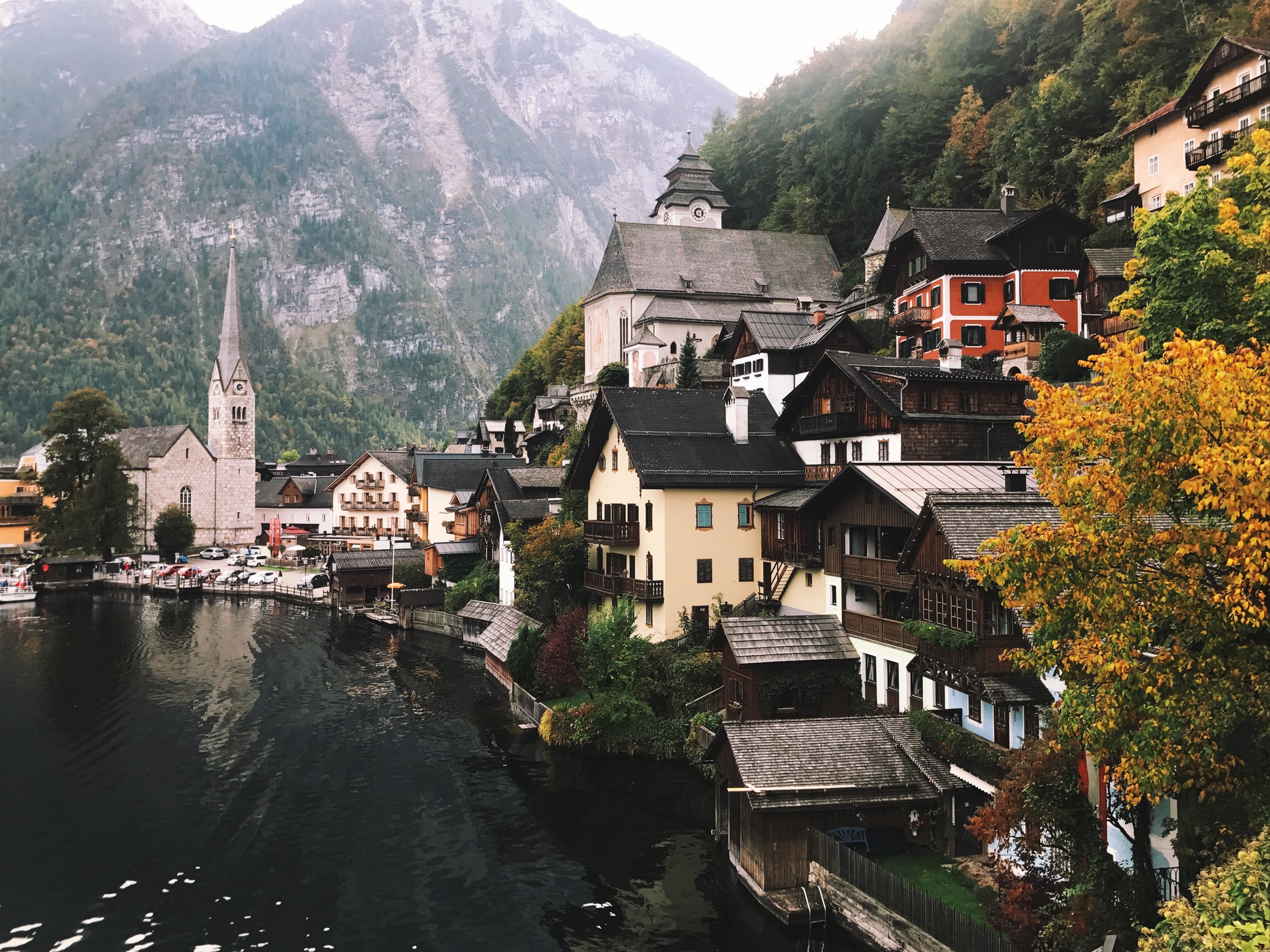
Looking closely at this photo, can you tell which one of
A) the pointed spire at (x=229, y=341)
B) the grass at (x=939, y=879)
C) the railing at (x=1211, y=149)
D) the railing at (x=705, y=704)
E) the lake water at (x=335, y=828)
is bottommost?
the lake water at (x=335, y=828)

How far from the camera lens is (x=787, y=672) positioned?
104 feet

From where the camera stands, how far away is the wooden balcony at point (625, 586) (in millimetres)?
40812

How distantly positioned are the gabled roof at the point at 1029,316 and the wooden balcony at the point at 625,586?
93.2 feet

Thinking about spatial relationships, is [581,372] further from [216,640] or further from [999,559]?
[999,559]

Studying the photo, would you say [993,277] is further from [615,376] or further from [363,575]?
[363,575]

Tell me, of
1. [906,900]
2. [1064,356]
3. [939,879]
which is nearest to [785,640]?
[939,879]

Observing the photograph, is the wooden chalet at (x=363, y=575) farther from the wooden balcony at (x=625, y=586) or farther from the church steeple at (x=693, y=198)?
the church steeple at (x=693, y=198)

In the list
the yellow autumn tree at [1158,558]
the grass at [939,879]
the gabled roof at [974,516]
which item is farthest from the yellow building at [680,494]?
the yellow autumn tree at [1158,558]

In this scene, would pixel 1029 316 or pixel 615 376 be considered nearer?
pixel 1029 316

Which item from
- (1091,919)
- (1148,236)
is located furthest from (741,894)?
(1148,236)

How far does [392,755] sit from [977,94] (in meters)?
78.6

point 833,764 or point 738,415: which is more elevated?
point 738,415

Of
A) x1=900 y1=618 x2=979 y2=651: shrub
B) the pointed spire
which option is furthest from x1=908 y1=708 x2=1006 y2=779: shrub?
the pointed spire

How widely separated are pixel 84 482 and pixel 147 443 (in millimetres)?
24619
